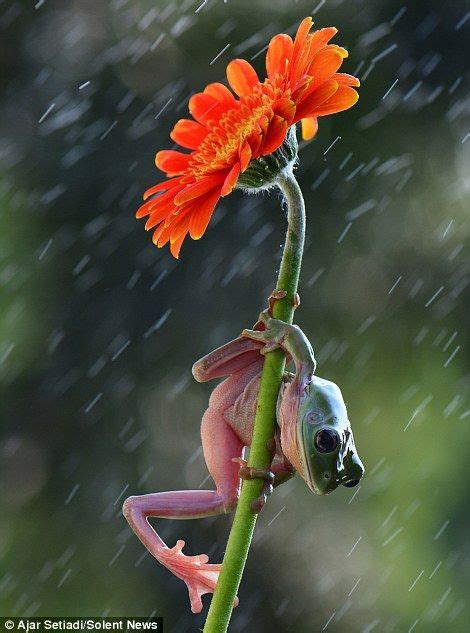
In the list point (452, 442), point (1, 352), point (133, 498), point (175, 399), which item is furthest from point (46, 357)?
point (133, 498)

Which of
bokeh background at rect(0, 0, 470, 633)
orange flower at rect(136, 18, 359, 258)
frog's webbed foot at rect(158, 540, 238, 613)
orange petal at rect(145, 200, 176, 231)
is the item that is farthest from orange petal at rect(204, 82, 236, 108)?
bokeh background at rect(0, 0, 470, 633)

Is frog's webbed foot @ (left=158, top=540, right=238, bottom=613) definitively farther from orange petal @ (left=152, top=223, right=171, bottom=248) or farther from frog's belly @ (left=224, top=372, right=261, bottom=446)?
orange petal @ (left=152, top=223, right=171, bottom=248)

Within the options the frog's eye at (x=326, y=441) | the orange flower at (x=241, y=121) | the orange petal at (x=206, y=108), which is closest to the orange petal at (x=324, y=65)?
the orange flower at (x=241, y=121)

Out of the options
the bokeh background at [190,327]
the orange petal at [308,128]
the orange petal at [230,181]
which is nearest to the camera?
the orange petal at [230,181]

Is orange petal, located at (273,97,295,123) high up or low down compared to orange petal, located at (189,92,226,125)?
up

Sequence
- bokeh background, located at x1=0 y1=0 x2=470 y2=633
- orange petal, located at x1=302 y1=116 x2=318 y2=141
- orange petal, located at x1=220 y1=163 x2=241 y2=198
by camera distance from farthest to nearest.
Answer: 1. bokeh background, located at x1=0 y1=0 x2=470 y2=633
2. orange petal, located at x1=302 y1=116 x2=318 y2=141
3. orange petal, located at x1=220 y1=163 x2=241 y2=198

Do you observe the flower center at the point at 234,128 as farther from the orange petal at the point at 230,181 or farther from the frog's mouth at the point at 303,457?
the frog's mouth at the point at 303,457

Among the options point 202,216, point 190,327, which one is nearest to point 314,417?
point 202,216
